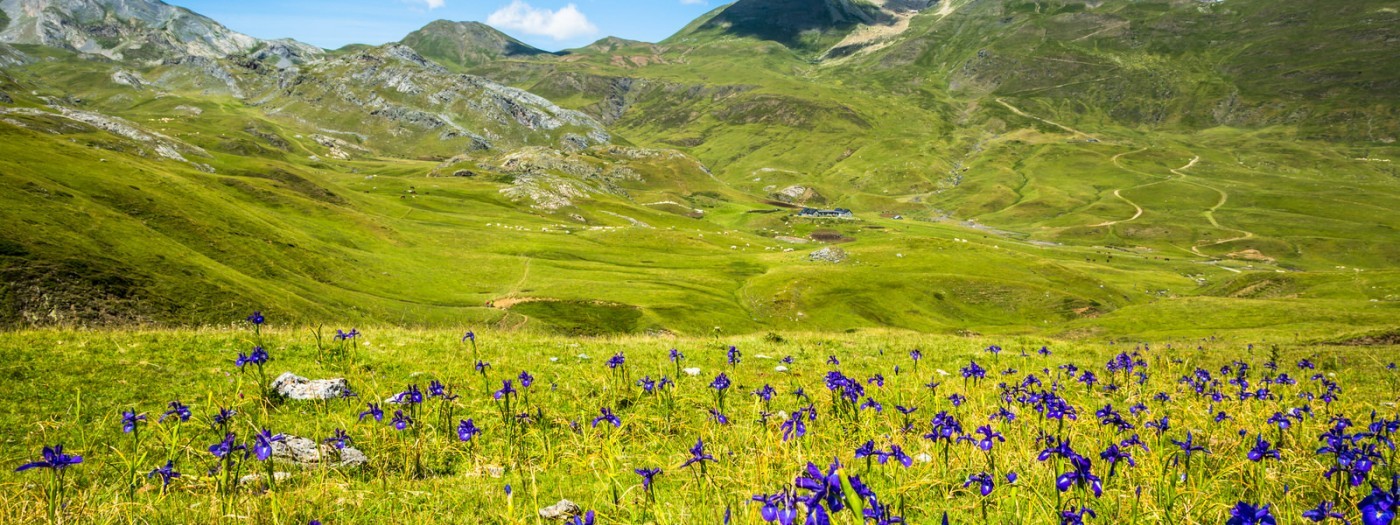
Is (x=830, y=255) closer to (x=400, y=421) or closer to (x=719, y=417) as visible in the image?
(x=719, y=417)

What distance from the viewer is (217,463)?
8.94 m

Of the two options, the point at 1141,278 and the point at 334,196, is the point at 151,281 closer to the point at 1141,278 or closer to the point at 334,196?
the point at 334,196

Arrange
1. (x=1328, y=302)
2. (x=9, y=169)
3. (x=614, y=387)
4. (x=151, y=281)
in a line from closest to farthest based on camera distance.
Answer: (x=614, y=387) < (x=151, y=281) < (x=9, y=169) < (x=1328, y=302)

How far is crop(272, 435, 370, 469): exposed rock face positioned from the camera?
8922mm

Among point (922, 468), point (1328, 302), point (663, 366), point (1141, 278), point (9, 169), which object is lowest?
point (1141, 278)

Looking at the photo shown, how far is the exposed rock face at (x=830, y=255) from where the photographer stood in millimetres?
121287

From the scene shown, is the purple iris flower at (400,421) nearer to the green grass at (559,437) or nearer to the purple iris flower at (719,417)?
the green grass at (559,437)

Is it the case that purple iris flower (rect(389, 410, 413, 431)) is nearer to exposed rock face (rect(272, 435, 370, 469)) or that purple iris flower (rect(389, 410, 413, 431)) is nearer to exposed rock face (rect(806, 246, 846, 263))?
exposed rock face (rect(272, 435, 370, 469))

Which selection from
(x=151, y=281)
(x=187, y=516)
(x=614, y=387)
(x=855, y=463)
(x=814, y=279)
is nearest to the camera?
(x=187, y=516)

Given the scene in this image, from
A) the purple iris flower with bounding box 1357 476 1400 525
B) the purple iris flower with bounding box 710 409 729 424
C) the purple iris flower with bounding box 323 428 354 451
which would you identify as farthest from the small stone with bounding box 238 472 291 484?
the purple iris flower with bounding box 1357 476 1400 525

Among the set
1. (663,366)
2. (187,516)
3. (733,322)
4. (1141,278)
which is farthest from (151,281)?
(1141,278)

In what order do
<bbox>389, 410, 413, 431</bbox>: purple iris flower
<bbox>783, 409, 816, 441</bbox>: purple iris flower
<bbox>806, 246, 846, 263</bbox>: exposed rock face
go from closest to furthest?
<bbox>783, 409, 816, 441</bbox>: purple iris flower
<bbox>389, 410, 413, 431</bbox>: purple iris flower
<bbox>806, 246, 846, 263</bbox>: exposed rock face

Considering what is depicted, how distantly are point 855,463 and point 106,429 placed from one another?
42.2 ft

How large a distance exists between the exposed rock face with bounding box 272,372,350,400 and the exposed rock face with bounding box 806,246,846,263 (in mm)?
112815
